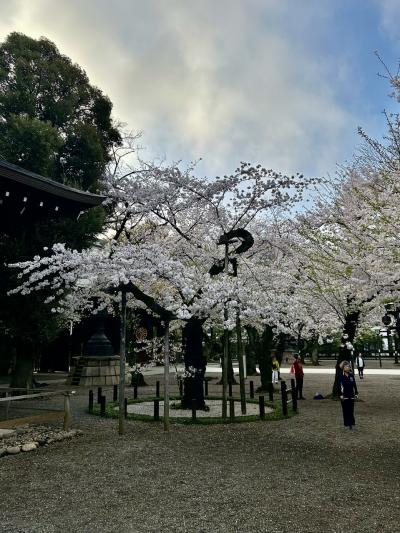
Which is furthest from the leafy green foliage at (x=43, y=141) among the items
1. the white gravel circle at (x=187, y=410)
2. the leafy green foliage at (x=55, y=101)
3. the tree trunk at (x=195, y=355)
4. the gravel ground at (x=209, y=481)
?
the gravel ground at (x=209, y=481)

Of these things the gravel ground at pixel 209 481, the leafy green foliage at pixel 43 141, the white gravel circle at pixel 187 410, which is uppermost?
the leafy green foliage at pixel 43 141

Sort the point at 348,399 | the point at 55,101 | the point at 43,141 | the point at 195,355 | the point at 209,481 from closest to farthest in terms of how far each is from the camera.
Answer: the point at 209,481
the point at 348,399
the point at 195,355
the point at 43,141
the point at 55,101

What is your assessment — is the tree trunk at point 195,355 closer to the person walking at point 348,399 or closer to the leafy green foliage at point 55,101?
the person walking at point 348,399

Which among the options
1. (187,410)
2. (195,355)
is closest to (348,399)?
(195,355)

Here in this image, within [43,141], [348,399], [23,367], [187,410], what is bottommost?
[187,410]

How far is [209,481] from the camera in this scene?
6.61 meters

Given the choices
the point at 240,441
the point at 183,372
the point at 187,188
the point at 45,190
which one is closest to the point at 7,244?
the point at 45,190

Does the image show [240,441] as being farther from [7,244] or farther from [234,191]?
[7,244]

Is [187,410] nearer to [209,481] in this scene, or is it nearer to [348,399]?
[348,399]

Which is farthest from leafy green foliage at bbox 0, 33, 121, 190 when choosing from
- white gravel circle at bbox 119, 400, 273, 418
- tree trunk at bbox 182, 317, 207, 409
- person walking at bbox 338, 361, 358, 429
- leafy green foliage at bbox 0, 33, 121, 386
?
person walking at bbox 338, 361, 358, 429

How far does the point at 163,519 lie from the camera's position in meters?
5.13

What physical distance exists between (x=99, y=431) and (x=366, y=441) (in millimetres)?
6104

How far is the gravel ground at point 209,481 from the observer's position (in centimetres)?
504

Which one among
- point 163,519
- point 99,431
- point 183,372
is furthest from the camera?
point 183,372
